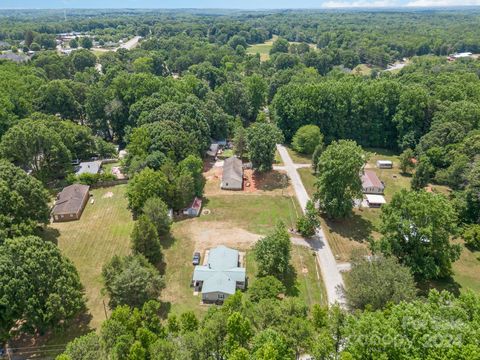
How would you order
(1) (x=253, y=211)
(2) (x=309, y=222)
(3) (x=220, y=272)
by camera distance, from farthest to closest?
1. (1) (x=253, y=211)
2. (2) (x=309, y=222)
3. (3) (x=220, y=272)

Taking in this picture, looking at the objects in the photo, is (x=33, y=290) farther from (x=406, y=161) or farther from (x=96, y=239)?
(x=406, y=161)

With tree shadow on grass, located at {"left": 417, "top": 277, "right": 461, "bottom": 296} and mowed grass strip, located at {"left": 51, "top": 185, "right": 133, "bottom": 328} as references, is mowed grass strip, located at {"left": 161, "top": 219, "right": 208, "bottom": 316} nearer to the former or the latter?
mowed grass strip, located at {"left": 51, "top": 185, "right": 133, "bottom": 328}

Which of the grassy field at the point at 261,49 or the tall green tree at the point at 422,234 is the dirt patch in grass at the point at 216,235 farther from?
the grassy field at the point at 261,49

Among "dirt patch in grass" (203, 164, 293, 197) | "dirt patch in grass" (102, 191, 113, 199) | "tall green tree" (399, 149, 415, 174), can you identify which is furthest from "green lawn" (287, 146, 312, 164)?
"dirt patch in grass" (102, 191, 113, 199)

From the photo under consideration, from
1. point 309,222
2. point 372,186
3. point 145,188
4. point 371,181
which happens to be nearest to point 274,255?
point 309,222

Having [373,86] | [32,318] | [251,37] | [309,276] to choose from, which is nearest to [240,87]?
[373,86]

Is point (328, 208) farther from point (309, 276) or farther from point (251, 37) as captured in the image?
point (251, 37)
